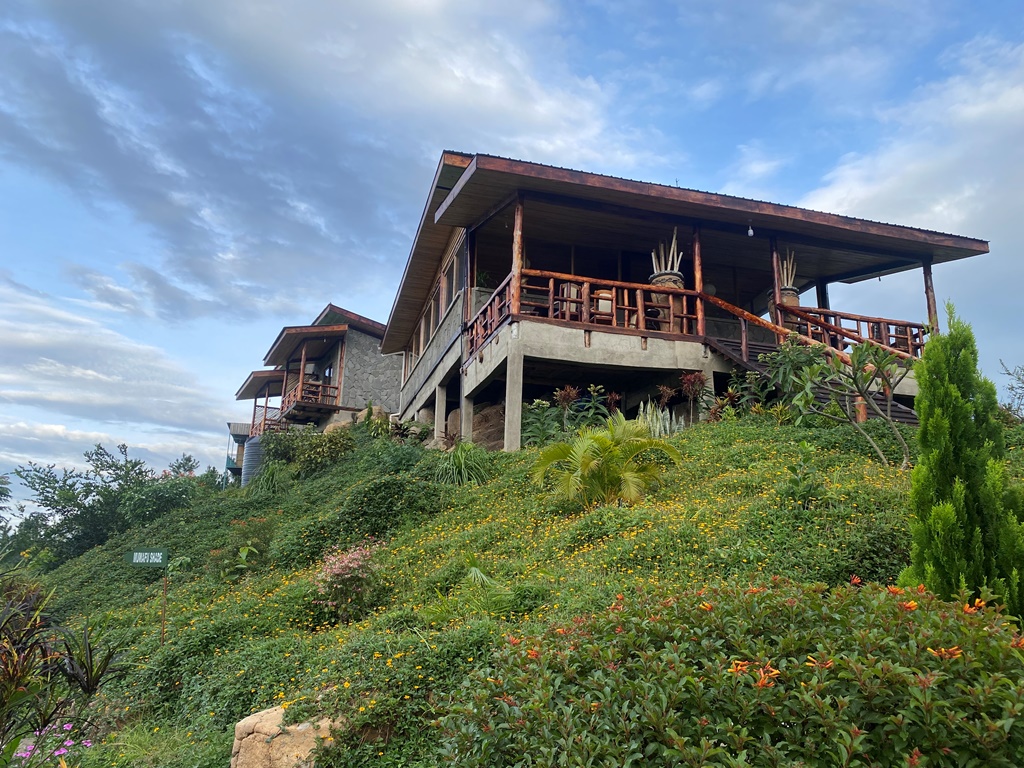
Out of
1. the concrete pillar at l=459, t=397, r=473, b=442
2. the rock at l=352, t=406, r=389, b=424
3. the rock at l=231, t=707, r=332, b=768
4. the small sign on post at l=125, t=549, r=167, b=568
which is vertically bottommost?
the rock at l=231, t=707, r=332, b=768

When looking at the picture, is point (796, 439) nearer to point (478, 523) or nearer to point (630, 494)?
point (630, 494)

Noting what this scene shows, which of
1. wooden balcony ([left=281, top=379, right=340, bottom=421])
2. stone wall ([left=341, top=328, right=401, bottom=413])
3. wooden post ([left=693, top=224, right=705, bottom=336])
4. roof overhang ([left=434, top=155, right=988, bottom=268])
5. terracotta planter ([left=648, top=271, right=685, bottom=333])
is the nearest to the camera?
roof overhang ([left=434, top=155, right=988, bottom=268])

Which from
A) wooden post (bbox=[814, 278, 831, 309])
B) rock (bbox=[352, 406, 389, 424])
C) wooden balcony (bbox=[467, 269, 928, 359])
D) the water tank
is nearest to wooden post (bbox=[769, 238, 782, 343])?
wooden balcony (bbox=[467, 269, 928, 359])

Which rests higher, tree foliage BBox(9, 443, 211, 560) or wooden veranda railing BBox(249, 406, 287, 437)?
wooden veranda railing BBox(249, 406, 287, 437)

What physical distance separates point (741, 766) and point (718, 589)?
148cm

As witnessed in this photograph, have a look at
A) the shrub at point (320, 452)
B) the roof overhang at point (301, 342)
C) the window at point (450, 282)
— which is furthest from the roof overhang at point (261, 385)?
the window at point (450, 282)

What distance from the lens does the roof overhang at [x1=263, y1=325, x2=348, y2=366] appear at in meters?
29.4

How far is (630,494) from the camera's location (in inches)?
317

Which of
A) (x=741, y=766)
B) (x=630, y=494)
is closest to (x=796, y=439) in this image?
(x=630, y=494)

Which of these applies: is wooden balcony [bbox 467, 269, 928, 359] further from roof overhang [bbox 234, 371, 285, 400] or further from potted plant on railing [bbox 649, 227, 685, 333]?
roof overhang [bbox 234, 371, 285, 400]

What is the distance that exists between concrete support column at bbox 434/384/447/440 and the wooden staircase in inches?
266

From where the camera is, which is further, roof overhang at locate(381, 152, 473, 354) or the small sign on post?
roof overhang at locate(381, 152, 473, 354)

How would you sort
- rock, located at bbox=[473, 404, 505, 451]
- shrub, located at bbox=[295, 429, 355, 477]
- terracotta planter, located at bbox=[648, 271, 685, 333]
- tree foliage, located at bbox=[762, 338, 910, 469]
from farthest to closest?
shrub, located at bbox=[295, 429, 355, 477] → rock, located at bbox=[473, 404, 505, 451] → terracotta planter, located at bbox=[648, 271, 685, 333] → tree foliage, located at bbox=[762, 338, 910, 469]

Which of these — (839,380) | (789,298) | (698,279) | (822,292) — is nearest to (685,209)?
(698,279)
